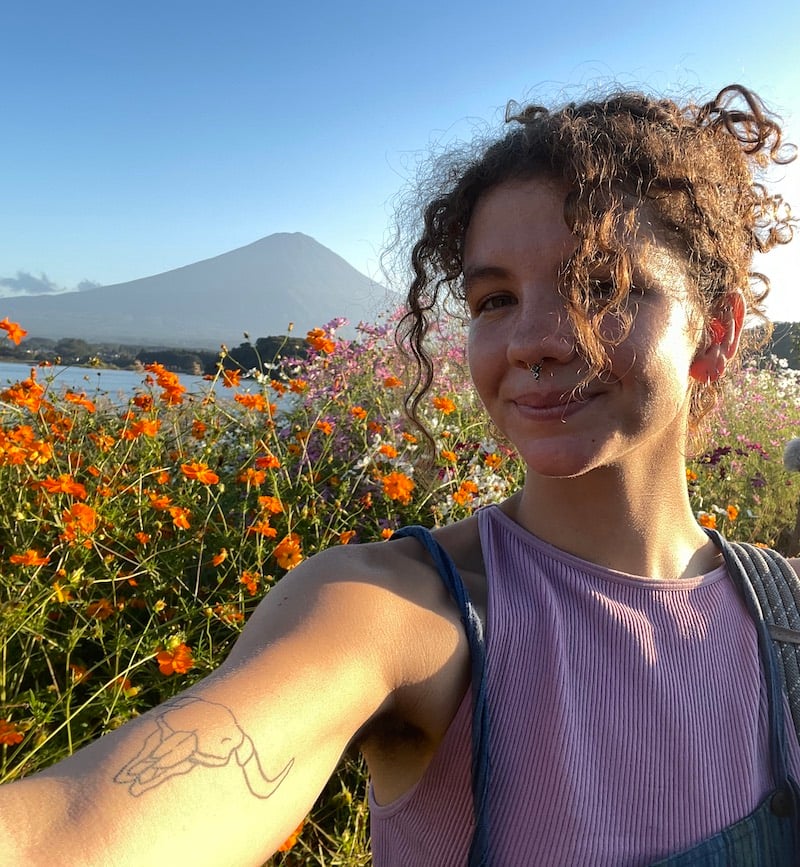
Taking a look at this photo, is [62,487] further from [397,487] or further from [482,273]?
[482,273]

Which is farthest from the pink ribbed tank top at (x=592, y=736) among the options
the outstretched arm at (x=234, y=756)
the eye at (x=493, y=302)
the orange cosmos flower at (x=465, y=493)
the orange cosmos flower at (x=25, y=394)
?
the orange cosmos flower at (x=25, y=394)

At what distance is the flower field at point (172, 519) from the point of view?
1.64m

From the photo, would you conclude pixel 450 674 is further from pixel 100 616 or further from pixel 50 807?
pixel 100 616

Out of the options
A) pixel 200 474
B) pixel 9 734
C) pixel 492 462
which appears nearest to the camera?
pixel 9 734

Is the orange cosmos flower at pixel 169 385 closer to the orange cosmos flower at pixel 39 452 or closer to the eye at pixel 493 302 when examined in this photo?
the orange cosmos flower at pixel 39 452

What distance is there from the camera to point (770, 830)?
34.9 inches

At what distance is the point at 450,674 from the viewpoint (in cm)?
87

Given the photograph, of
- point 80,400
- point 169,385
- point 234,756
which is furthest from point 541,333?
point 80,400

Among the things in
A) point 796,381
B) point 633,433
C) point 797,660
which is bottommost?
point 796,381

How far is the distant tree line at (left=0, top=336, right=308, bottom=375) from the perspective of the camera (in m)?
2.87

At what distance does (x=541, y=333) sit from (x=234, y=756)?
0.70 metres

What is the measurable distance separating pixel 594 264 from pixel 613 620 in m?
0.53

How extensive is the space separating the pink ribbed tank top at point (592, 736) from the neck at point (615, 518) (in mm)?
61

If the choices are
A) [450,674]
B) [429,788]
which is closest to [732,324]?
[450,674]
